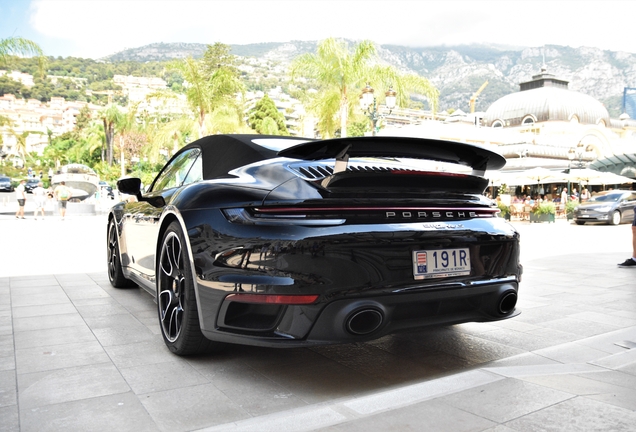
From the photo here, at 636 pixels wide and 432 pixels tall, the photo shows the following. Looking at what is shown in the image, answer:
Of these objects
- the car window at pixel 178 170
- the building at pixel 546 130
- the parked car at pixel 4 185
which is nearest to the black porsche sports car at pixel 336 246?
the car window at pixel 178 170

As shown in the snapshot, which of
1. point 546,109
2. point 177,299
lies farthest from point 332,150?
point 546,109

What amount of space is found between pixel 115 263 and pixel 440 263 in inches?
155

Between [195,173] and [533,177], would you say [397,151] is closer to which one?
[195,173]

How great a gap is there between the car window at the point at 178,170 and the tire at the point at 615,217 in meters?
21.1

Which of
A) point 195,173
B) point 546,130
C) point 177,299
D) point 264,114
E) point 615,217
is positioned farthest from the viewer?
point 264,114

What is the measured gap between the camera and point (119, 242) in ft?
17.6

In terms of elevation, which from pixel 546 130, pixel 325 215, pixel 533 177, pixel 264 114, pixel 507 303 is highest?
pixel 264 114

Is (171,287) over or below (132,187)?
below

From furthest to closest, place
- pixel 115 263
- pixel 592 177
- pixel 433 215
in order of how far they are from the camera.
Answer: pixel 592 177
pixel 115 263
pixel 433 215

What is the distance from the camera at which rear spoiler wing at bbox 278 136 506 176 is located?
279 centimetres

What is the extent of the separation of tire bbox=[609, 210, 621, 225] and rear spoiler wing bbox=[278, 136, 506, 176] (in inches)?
823

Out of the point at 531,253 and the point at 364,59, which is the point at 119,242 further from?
the point at 364,59

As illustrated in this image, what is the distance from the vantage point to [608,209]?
21.8m

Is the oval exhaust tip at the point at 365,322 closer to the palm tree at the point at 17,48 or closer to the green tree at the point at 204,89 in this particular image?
the palm tree at the point at 17,48
